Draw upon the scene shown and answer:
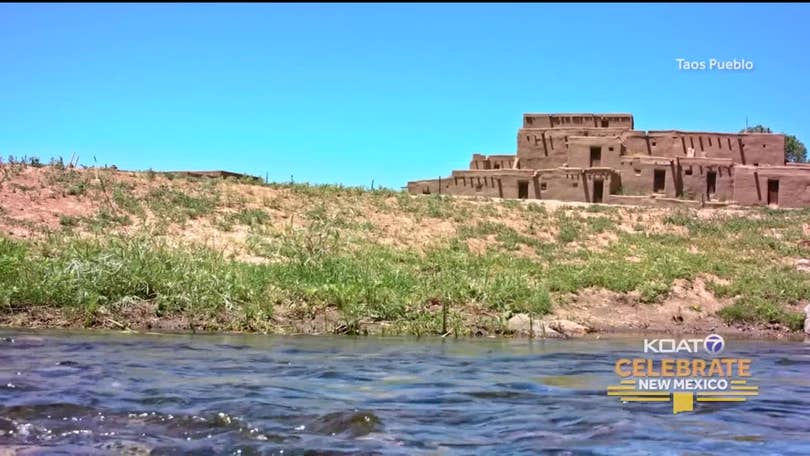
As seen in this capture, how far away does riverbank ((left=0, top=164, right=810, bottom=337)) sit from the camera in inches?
476

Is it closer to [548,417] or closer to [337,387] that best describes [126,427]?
[337,387]

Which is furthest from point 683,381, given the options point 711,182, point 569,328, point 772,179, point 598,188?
point 711,182

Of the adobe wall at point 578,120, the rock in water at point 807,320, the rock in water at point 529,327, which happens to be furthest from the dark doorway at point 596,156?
the rock in water at point 529,327

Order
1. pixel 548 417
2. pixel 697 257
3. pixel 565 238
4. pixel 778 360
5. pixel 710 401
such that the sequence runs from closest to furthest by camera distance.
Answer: pixel 548 417, pixel 710 401, pixel 778 360, pixel 697 257, pixel 565 238

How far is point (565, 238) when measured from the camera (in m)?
21.5

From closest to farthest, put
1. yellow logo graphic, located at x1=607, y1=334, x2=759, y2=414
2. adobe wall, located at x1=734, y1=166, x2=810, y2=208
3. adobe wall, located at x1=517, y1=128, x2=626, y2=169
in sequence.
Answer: yellow logo graphic, located at x1=607, y1=334, x2=759, y2=414
adobe wall, located at x1=734, y1=166, x2=810, y2=208
adobe wall, located at x1=517, y1=128, x2=626, y2=169

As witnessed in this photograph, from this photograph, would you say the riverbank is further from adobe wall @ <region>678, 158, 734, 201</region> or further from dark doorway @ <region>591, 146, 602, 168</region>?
dark doorway @ <region>591, 146, 602, 168</region>

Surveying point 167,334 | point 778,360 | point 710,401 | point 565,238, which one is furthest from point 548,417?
point 565,238

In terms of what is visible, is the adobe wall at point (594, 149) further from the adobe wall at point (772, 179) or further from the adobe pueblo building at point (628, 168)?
the adobe wall at point (772, 179)

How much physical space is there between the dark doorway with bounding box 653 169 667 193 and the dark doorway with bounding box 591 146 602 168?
2694 millimetres

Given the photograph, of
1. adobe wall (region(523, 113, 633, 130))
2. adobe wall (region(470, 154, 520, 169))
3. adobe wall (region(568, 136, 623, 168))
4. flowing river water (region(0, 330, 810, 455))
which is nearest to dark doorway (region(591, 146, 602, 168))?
adobe wall (region(568, 136, 623, 168))

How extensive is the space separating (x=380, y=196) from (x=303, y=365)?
51.3 ft

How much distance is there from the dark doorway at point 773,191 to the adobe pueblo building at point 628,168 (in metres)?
0.04

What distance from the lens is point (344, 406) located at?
6.02 meters
